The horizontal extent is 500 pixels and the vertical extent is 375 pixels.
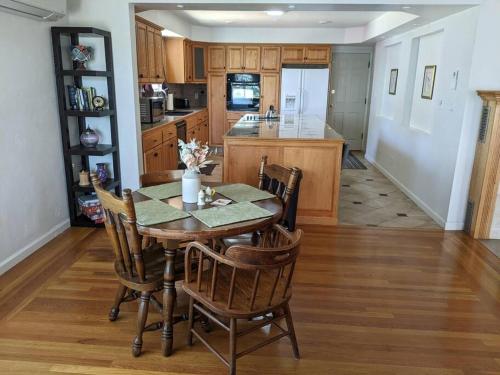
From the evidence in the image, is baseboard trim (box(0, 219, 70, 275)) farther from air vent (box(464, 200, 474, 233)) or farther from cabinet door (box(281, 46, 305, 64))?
cabinet door (box(281, 46, 305, 64))

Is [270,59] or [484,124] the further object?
[270,59]

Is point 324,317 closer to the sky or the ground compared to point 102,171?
closer to the ground

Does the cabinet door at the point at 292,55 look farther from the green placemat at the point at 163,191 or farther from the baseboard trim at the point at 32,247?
the green placemat at the point at 163,191

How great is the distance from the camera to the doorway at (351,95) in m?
8.07

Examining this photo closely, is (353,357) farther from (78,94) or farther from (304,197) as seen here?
(78,94)

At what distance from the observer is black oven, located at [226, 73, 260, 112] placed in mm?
7664

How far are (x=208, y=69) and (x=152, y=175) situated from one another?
534 cm

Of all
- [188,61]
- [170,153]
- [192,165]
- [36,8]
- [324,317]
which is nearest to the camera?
[192,165]

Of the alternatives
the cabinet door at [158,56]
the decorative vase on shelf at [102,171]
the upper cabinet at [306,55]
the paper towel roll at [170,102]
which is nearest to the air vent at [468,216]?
the decorative vase on shelf at [102,171]

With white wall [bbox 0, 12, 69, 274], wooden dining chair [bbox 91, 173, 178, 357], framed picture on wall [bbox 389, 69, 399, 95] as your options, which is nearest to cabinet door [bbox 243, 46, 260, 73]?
framed picture on wall [bbox 389, 69, 399, 95]

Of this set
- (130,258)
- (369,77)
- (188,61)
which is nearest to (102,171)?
(130,258)

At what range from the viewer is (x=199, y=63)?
7527 mm

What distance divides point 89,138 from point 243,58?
15.0 feet

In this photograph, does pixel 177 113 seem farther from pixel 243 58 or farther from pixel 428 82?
pixel 428 82
